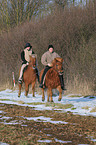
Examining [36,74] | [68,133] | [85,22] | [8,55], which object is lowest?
[68,133]

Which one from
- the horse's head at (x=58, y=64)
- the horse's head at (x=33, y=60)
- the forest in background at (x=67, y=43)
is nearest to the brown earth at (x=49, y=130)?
the horse's head at (x=58, y=64)

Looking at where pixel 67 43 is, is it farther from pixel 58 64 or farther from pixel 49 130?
pixel 49 130

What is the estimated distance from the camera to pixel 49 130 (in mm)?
7703

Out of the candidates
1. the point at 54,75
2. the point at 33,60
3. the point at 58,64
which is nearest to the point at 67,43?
the point at 33,60

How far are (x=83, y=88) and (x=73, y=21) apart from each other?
25.3ft

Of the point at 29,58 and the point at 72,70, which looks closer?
the point at 29,58

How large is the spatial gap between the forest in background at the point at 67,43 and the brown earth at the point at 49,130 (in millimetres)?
6938

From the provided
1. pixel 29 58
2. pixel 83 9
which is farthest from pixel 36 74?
pixel 83 9

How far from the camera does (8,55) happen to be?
1069 inches

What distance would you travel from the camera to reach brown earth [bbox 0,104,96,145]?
6602 millimetres

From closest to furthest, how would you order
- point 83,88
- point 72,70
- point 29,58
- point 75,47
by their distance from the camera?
point 29,58 < point 83,88 < point 72,70 < point 75,47

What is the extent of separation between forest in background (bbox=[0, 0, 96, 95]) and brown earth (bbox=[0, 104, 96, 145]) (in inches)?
273

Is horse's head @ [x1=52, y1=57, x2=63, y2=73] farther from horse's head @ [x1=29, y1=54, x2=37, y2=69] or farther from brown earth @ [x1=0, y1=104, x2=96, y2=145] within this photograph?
brown earth @ [x1=0, y1=104, x2=96, y2=145]

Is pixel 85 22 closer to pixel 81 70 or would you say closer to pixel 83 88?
pixel 81 70
